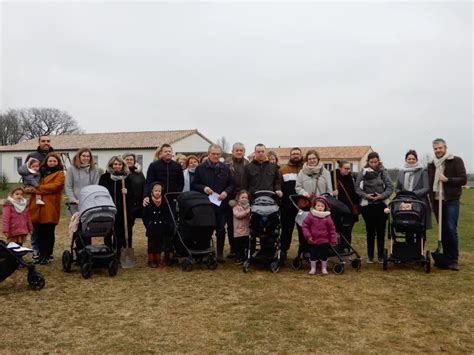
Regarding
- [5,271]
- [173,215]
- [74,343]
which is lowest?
[74,343]

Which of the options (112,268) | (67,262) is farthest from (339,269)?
(67,262)

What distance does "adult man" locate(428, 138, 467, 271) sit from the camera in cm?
604

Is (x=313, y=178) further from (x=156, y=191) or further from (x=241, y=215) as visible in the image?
(x=156, y=191)

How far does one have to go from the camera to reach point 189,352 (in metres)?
3.33

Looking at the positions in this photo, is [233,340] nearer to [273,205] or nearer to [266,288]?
[266,288]

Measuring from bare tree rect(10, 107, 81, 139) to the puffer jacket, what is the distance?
6299cm

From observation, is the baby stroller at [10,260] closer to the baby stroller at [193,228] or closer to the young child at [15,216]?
the young child at [15,216]

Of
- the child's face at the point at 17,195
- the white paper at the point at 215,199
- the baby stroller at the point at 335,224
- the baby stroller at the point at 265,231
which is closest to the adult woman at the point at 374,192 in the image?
the baby stroller at the point at 335,224

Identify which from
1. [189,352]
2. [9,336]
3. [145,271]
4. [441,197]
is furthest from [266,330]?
[441,197]

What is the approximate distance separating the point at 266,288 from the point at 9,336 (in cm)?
263

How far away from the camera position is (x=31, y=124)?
6278 centimetres

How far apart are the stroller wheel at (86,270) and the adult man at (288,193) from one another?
2.66 metres

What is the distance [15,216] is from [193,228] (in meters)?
2.33

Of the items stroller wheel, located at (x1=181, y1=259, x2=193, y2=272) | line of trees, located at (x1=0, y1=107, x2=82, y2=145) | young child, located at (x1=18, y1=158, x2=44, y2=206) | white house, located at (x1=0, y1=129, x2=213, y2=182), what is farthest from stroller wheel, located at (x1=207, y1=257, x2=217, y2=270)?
line of trees, located at (x1=0, y1=107, x2=82, y2=145)
